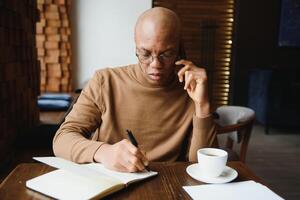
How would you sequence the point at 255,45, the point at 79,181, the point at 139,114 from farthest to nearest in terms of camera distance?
the point at 255,45, the point at 139,114, the point at 79,181

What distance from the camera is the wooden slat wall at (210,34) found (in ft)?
15.5

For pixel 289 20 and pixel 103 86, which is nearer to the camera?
pixel 103 86

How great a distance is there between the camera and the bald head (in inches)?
46.4

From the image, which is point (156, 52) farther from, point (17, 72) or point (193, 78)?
point (17, 72)

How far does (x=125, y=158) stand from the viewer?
0.90 m

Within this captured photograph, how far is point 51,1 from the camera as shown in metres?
3.13

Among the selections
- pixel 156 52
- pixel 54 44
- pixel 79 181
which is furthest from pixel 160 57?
pixel 54 44

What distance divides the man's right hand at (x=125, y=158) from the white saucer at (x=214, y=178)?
0.46 feet

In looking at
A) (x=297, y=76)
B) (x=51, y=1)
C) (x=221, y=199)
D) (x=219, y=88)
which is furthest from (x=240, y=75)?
(x=221, y=199)

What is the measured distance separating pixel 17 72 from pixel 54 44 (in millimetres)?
1658

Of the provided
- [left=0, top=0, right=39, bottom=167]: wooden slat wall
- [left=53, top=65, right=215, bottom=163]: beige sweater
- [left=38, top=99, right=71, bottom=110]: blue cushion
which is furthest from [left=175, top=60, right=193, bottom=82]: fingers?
[left=38, top=99, right=71, bottom=110]: blue cushion

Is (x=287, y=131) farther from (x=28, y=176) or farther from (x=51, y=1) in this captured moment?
(x=28, y=176)

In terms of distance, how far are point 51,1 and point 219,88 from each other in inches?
116

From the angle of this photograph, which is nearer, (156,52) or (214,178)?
(214,178)
